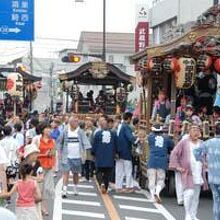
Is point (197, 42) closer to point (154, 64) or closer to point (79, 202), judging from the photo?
point (154, 64)

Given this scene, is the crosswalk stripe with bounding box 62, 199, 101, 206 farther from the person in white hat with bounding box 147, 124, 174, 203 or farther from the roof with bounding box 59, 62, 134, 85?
the roof with bounding box 59, 62, 134, 85

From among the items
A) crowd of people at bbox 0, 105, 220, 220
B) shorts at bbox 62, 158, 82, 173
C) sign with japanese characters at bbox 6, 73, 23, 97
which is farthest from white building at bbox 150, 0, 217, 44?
shorts at bbox 62, 158, 82, 173

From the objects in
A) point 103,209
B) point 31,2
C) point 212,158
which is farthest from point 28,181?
point 31,2

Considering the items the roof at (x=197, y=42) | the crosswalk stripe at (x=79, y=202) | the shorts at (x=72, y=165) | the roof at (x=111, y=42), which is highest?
the roof at (x=111, y=42)

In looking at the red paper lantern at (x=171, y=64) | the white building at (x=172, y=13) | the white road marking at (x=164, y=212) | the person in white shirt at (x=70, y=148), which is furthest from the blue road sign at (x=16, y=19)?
the white building at (x=172, y=13)

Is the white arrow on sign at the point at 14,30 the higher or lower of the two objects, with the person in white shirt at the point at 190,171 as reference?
higher

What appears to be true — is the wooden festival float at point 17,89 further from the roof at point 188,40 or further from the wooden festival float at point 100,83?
the roof at point 188,40

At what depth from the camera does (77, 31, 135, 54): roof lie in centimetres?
7800

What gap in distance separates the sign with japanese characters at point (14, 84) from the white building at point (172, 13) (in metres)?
9.03

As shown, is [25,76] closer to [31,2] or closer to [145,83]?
[31,2]

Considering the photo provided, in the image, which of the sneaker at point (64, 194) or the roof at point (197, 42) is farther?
the roof at point (197, 42)

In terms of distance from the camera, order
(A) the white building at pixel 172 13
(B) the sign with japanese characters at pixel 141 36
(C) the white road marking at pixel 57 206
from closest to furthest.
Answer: (C) the white road marking at pixel 57 206, (B) the sign with japanese characters at pixel 141 36, (A) the white building at pixel 172 13

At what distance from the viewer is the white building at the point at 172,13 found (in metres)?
37.8

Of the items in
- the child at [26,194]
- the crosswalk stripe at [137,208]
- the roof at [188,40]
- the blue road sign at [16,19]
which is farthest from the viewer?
the blue road sign at [16,19]
